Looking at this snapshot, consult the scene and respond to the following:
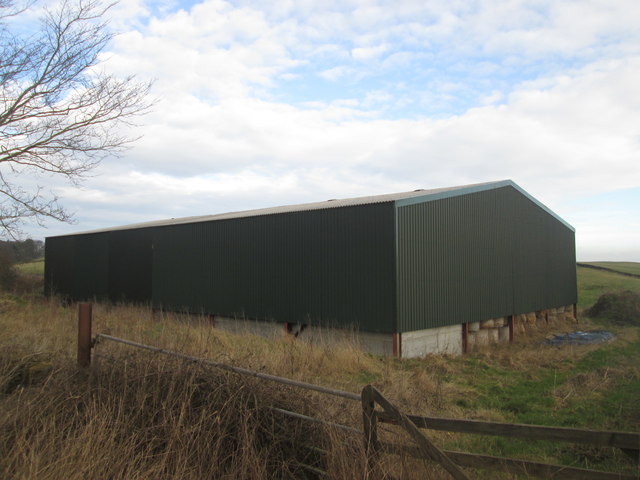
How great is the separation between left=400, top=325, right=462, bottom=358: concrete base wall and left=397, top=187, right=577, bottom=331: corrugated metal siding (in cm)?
26

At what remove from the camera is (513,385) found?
9.92 meters

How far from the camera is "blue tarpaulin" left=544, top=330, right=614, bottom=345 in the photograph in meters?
17.4

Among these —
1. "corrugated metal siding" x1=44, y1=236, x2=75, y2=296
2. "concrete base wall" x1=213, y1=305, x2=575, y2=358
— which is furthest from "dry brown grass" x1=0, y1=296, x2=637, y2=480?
"corrugated metal siding" x1=44, y1=236, x2=75, y2=296

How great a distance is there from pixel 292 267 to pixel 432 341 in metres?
4.73

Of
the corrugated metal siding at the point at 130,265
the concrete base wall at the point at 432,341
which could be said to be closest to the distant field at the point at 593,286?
the concrete base wall at the point at 432,341

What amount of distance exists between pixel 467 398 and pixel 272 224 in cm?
922

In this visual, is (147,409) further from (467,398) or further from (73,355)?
(467,398)

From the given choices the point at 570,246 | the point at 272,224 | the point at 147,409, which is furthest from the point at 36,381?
the point at 570,246

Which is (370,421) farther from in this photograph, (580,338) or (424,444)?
(580,338)

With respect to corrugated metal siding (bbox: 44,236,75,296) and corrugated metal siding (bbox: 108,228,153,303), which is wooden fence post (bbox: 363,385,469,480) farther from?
corrugated metal siding (bbox: 44,236,75,296)

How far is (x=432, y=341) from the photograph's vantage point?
1423 centimetres

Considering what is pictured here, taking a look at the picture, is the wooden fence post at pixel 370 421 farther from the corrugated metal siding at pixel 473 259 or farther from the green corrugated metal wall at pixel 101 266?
the green corrugated metal wall at pixel 101 266

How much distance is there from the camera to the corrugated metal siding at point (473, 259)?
1348cm

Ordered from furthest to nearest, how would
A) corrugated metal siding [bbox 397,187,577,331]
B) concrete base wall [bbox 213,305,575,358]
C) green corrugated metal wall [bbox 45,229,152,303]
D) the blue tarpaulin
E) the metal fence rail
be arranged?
green corrugated metal wall [bbox 45,229,152,303]
the blue tarpaulin
corrugated metal siding [bbox 397,187,577,331]
concrete base wall [bbox 213,305,575,358]
the metal fence rail
